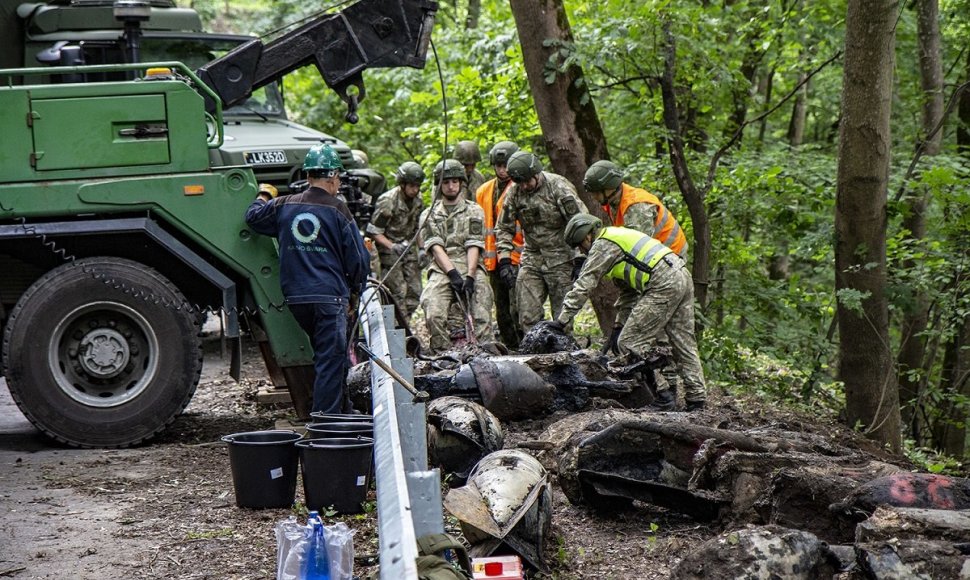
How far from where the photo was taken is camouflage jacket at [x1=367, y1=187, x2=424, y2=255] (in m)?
11.8

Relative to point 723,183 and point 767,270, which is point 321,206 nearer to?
point 723,183

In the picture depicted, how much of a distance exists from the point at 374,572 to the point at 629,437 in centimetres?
184

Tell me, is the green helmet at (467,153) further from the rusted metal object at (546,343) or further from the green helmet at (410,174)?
the rusted metal object at (546,343)

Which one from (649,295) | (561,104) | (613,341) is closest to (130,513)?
(649,295)

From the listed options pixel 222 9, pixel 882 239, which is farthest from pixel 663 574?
pixel 222 9

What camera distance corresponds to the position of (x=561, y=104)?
10836 mm

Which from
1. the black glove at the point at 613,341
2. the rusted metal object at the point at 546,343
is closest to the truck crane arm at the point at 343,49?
the rusted metal object at the point at 546,343

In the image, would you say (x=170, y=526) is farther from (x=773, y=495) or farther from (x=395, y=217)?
(x=395, y=217)

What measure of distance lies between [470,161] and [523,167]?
2.37m

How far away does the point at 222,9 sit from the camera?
33844mm

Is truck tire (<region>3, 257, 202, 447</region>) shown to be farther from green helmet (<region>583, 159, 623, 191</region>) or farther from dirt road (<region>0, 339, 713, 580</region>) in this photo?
green helmet (<region>583, 159, 623, 191</region>)

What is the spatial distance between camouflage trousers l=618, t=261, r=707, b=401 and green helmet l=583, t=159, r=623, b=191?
109 centimetres

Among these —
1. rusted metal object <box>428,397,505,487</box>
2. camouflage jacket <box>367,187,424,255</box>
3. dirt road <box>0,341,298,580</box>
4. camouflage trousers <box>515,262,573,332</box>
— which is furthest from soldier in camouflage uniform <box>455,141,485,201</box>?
rusted metal object <box>428,397,505,487</box>

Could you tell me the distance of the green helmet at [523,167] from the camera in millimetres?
10188
